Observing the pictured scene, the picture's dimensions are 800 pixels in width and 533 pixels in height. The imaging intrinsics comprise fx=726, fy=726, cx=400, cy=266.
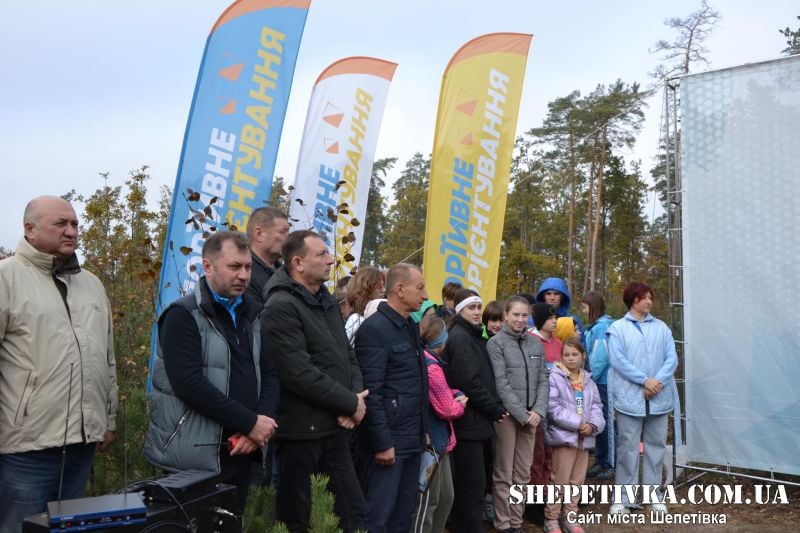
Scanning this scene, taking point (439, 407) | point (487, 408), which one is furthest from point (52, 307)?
point (487, 408)

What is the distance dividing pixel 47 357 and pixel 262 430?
0.97m

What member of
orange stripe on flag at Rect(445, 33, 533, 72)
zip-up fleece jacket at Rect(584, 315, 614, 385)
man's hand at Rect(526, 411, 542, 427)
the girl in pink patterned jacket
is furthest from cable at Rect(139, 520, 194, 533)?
orange stripe on flag at Rect(445, 33, 533, 72)

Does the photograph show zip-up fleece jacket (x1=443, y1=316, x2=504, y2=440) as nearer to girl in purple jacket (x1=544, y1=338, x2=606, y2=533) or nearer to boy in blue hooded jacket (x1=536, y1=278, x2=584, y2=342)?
girl in purple jacket (x1=544, y1=338, x2=606, y2=533)

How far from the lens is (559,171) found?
37.7m

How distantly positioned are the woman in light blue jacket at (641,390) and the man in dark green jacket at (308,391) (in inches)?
A: 127

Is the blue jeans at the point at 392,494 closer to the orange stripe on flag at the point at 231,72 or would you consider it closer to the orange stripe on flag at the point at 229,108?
the orange stripe on flag at the point at 229,108

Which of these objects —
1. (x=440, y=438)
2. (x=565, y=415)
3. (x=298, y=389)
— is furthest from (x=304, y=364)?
(x=565, y=415)

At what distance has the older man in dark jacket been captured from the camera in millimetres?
4059

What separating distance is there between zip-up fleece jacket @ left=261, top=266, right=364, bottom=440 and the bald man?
82 centimetres

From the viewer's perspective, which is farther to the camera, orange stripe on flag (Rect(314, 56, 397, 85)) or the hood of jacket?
orange stripe on flag (Rect(314, 56, 397, 85))

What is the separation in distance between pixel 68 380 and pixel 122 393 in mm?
1405

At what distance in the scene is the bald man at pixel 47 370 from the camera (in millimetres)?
3014

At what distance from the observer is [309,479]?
3.60 meters

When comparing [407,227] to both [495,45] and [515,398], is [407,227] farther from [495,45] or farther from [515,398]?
[515,398]
